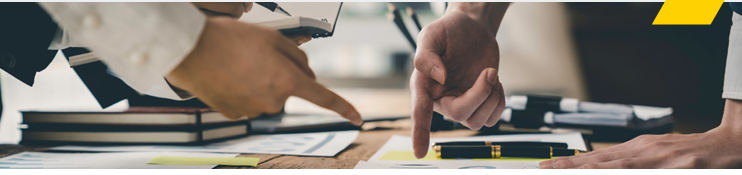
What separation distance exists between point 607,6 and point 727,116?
69 cm

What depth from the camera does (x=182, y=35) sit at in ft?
1.03

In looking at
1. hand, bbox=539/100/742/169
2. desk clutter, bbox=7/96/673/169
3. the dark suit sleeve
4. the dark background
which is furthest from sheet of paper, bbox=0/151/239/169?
the dark background

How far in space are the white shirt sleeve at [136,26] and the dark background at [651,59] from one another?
1.03 metres

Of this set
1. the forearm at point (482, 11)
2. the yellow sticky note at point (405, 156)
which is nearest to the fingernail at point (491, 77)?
the yellow sticky note at point (405, 156)

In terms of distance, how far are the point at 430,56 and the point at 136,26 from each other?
0.38m

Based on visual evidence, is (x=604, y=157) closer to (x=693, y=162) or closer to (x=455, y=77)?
(x=693, y=162)

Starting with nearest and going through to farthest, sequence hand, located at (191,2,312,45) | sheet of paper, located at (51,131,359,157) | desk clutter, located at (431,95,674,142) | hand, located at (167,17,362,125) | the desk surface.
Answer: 1. hand, located at (167,17,362,125)
2. hand, located at (191,2,312,45)
3. the desk surface
4. sheet of paper, located at (51,131,359,157)
5. desk clutter, located at (431,95,674,142)

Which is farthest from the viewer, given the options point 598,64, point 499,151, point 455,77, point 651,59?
point 598,64

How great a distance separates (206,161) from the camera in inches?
22.5

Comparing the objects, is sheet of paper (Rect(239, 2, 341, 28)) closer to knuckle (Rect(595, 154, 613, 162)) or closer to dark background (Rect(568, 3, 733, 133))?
knuckle (Rect(595, 154, 613, 162))

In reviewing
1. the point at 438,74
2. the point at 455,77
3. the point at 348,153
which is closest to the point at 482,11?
the point at 455,77

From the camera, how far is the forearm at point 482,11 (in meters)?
0.79

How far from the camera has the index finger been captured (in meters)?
0.34

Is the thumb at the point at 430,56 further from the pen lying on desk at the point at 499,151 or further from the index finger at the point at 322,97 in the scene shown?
the index finger at the point at 322,97
